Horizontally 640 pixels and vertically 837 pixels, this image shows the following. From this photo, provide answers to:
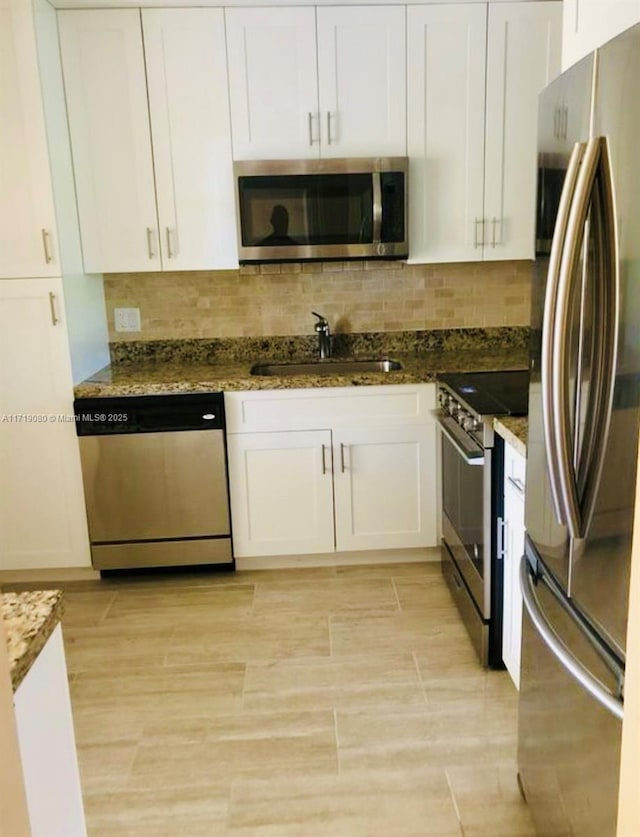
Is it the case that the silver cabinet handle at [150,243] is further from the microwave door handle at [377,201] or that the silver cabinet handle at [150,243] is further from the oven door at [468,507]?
the oven door at [468,507]

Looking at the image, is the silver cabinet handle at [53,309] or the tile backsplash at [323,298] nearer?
the silver cabinet handle at [53,309]

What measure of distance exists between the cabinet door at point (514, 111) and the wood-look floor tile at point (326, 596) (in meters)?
1.58

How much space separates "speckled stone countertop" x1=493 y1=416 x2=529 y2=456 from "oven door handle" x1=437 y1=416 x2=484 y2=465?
15 cm

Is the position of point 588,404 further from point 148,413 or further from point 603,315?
point 148,413

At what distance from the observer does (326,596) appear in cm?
301

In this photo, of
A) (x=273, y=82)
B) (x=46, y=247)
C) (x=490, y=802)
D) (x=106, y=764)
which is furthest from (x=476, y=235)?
(x=106, y=764)

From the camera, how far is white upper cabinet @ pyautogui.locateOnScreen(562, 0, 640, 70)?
3.90ft

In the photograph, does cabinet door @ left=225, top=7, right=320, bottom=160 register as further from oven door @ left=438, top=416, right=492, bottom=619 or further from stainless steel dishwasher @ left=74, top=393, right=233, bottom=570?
oven door @ left=438, top=416, right=492, bottom=619

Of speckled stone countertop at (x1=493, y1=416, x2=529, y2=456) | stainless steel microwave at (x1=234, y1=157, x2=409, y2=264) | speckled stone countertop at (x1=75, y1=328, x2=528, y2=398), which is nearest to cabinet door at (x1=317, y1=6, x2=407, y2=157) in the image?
stainless steel microwave at (x1=234, y1=157, x2=409, y2=264)

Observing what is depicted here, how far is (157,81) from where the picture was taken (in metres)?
2.96

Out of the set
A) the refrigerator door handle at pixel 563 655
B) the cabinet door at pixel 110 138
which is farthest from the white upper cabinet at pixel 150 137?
the refrigerator door handle at pixel 563 655

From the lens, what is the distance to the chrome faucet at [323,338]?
11.3 feet

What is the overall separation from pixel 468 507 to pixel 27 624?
176cm

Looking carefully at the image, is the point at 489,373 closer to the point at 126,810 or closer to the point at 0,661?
the point at 126,810
